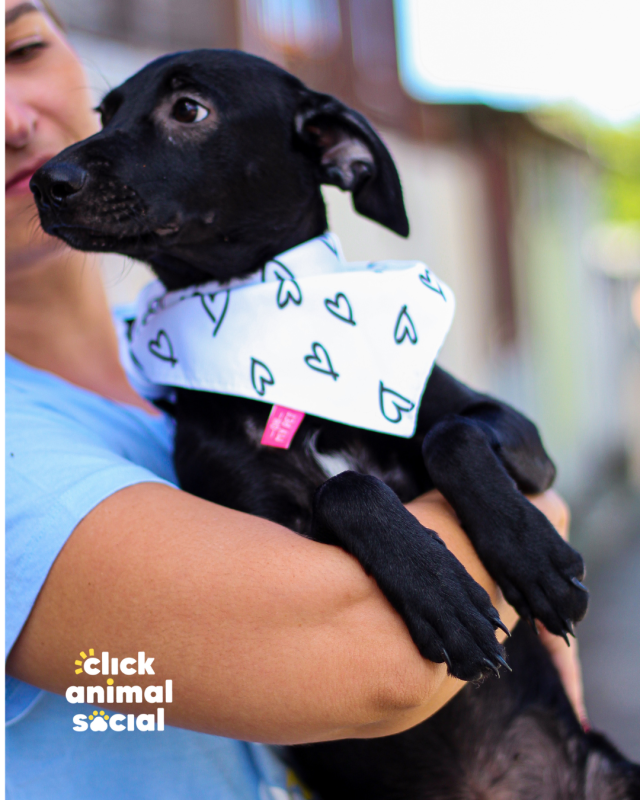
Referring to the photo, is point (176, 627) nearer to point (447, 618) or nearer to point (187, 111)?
point (447, 618)

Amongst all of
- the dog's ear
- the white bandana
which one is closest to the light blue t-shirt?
the white bandana

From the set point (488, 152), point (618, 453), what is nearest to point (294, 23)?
point (488, 152)

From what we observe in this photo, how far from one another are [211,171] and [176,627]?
1.09 meters

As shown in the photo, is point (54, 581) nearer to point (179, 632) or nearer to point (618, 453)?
point (179, 632)

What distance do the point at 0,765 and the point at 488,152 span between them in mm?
8876

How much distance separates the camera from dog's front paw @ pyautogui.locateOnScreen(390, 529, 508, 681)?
112 centimetres

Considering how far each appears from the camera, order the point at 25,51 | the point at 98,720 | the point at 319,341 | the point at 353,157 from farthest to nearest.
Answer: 1. the point at 353,157
2. the point at 25,51
3. the point at 319,341
4. the point at 98,720

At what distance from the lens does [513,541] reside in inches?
51.8

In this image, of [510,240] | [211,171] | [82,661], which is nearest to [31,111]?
[211,171]

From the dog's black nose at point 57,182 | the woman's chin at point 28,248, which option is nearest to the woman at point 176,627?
the dog's black nose at point 57,182

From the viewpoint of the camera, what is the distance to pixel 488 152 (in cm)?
888

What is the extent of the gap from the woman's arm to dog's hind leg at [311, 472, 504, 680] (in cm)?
3

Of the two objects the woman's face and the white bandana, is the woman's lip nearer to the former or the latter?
the woman's face

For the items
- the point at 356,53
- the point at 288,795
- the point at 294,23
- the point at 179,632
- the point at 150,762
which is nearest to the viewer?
the point at 179,632
